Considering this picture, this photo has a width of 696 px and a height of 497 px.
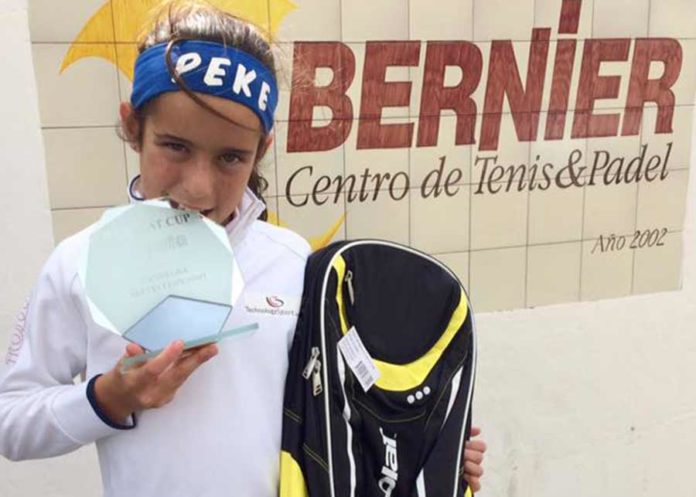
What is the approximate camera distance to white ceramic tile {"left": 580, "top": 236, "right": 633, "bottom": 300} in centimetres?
237

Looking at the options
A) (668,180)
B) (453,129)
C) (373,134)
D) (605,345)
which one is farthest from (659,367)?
(373,134)

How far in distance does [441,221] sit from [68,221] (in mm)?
1085

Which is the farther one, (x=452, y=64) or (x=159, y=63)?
(x=452, y=64)

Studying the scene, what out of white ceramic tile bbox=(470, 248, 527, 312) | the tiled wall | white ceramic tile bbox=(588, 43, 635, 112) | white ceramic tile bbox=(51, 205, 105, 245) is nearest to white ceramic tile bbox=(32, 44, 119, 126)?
the tiled wall

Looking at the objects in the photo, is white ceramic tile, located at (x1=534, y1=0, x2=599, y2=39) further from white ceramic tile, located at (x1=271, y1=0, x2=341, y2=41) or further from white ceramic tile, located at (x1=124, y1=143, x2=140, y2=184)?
white ceramic tile, located at (x1=124, y1=143, x2=140, y2=184)

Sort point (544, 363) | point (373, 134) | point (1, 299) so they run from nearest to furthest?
point (1, 299), point (373, 134), point (544, 363)

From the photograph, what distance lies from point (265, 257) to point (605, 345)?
5.78ft

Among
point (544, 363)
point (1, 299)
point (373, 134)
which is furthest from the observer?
point (544, 363)

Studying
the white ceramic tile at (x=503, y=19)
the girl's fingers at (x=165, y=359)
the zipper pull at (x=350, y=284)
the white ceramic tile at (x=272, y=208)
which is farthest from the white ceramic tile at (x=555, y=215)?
the girl's fingers at (x=165, y=359)

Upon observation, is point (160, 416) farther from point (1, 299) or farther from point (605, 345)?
point (605, 345)

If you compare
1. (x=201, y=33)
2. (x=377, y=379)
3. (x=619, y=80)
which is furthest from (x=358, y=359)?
(x=619, y=80)

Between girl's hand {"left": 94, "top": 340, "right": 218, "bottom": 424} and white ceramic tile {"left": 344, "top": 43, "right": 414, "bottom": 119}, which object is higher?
white ceramic tile {"left": 344, "top": 43, "right": 414, "bottom": 119}

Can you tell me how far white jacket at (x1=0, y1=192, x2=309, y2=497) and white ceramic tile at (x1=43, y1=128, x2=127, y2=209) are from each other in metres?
0.87

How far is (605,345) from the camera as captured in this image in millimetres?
2461
